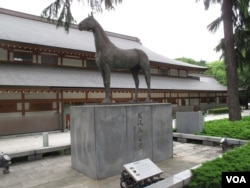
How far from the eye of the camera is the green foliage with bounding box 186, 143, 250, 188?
4.69 m

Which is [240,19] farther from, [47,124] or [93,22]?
[47,124]

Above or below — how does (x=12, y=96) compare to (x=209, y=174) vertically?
above

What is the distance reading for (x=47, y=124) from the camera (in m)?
15.4

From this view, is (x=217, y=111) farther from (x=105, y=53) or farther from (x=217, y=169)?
(x=217, y=169)

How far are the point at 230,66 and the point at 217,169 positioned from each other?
10043 millimetres

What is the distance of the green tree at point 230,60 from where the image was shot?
532 inches

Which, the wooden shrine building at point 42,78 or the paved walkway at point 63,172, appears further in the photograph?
the wooden shrine building at point 42,78

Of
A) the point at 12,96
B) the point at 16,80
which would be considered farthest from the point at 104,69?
the point at 12,96

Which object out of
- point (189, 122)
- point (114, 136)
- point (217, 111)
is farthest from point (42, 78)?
point (217, 111)

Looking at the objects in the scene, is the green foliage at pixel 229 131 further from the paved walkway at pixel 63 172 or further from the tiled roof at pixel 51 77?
the tiled roof at pixel 51 77

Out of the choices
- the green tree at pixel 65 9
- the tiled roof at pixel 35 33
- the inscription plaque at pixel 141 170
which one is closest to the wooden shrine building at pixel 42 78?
the tiled roof at pixel 35 33

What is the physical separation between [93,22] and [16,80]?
8859 millimetres

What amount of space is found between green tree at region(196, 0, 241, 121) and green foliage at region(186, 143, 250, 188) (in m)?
8.01

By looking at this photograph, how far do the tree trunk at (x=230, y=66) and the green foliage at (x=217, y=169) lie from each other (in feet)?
26.3
